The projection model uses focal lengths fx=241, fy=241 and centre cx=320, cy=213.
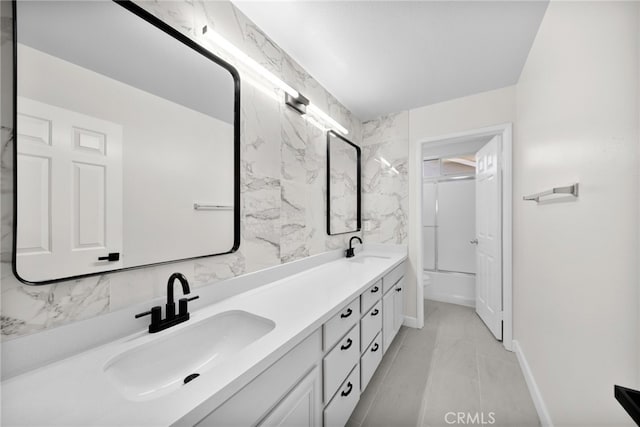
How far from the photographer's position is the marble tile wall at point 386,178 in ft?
9.05

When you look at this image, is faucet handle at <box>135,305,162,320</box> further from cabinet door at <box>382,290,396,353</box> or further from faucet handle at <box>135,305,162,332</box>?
cabinet door at <box>382,290,396,353</box>

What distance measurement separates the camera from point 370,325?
1.69 meters

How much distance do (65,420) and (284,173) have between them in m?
1.44

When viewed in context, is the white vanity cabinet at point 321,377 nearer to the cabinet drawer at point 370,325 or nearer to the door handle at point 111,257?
the cabinet drawer at point 370,325

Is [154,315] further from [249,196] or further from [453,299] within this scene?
[453,299]

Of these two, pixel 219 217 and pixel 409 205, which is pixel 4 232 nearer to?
pixel 219 217

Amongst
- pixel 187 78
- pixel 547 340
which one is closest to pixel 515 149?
pixel 547 340

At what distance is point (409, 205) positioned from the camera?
2.71 m

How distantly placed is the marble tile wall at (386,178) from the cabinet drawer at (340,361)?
1.56 m

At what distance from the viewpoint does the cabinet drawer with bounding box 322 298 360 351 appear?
3.75ft

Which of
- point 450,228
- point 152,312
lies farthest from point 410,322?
point 152,312

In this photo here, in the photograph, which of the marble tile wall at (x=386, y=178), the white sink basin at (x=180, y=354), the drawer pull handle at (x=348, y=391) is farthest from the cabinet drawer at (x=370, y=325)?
the marble tile wall at (x=386, y=178)

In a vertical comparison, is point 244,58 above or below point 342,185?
above

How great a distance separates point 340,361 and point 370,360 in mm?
556
